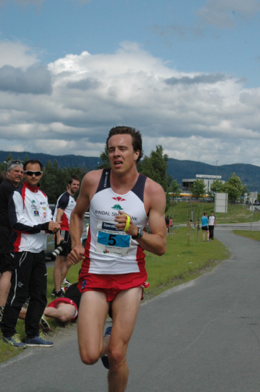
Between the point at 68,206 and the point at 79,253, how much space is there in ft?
18.4

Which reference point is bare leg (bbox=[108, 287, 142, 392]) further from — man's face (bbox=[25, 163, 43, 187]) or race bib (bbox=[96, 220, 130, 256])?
man's face (bbox=[25, 163, 43, 187])

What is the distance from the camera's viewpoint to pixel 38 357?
5.92 metres

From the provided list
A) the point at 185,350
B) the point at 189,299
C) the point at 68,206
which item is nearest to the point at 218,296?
the point at 189,299

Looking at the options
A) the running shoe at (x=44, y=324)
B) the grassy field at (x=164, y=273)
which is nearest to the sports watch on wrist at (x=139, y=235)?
the grassy field at (x=164, y=273)

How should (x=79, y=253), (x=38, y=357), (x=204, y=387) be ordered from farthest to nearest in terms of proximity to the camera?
(x=38, y=357)
(x=204, y=387)
(x=79, y=253)

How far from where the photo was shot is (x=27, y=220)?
258 inches

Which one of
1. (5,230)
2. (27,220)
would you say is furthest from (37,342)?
(5,230)

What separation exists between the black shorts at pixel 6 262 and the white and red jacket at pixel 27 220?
1.77 ft

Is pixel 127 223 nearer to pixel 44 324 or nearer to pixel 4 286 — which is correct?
pixel 44 324

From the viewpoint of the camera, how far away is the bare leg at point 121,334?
419 cm

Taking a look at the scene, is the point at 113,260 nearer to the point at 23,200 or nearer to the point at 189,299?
the point at 23,200

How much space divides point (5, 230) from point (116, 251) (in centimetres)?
354

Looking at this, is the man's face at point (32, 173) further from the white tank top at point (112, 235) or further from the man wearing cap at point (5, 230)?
the white tank top at point (112, 235)

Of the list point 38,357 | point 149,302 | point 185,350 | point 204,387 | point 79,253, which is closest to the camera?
point 79,253
